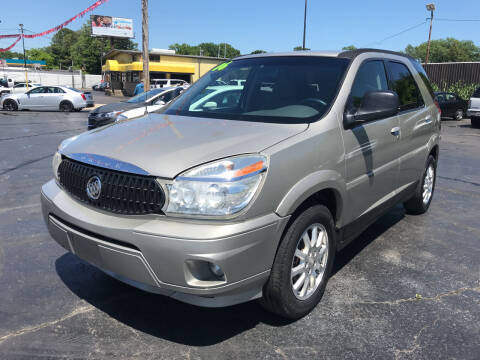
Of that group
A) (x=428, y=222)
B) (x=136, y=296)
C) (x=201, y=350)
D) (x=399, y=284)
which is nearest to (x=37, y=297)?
(x=136, y=296)

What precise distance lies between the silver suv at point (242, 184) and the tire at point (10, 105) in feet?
71.9

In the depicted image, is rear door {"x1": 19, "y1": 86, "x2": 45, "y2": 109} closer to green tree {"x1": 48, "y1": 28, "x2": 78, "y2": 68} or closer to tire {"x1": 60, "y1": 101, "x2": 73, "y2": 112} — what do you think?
tire {"x1": 60, "y1": 101, "x2": 73, "y2": 112}

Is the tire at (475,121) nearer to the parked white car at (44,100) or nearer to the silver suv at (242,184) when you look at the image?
the silver suv at (242,184)

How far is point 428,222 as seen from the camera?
505 centimetres

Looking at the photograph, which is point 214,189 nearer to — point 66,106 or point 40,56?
point 66,106

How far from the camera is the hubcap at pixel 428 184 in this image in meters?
5.16

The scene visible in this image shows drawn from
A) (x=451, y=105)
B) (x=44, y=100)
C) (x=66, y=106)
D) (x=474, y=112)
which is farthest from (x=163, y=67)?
(x=474, y=112)

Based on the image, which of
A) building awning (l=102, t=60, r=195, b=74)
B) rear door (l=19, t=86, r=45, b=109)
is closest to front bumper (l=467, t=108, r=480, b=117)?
rear door (l=19, t=86, r=45, b=109)

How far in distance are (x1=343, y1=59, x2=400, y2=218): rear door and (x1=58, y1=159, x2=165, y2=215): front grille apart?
4.85ft

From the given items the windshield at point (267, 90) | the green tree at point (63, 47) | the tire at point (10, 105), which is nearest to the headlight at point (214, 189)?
the windshield at point (267, 90)

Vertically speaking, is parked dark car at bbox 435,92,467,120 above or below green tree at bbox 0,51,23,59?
below

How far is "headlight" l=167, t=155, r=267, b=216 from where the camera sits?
7.30 feet

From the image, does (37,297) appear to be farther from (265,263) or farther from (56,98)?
(56,98)

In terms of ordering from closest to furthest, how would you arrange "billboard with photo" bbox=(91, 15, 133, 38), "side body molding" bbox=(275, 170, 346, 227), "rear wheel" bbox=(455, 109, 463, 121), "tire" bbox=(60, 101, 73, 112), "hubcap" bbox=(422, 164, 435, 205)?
"side body molding" bbox=(275, 170, 346, 227) → "hubcap" bbox=(422, 164, 435, 205) → "rear wheel" bbox=(455, 109, 463, 121) → "tire" bbox=(60, 101, 73, 112) → "billboard with photo" bbox=(91, 15, 133, 38)
